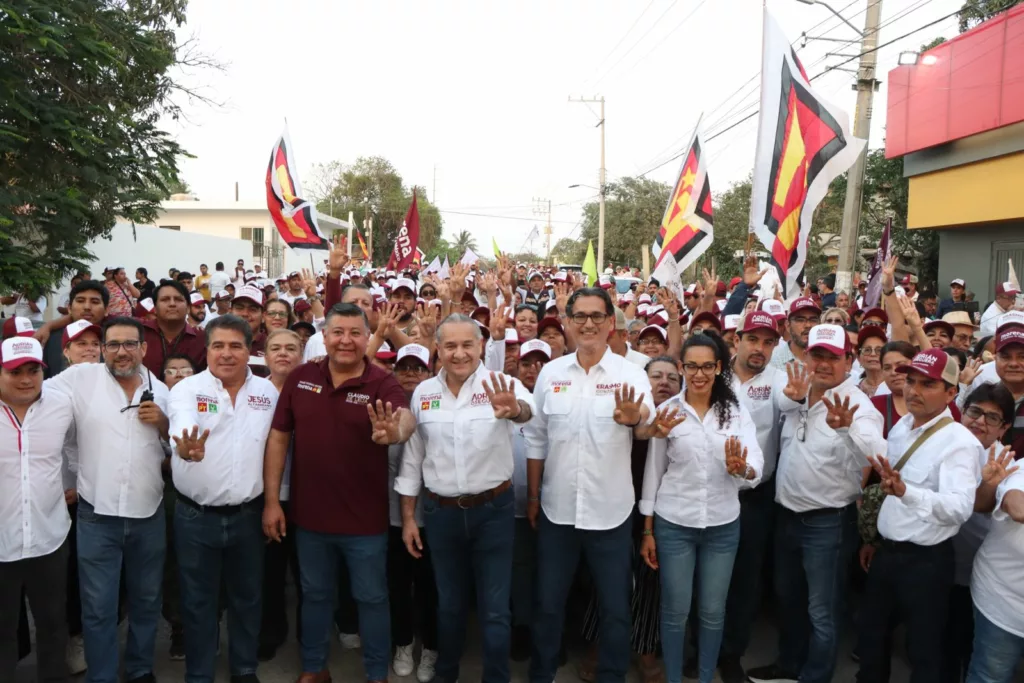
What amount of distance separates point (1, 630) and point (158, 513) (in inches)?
32.8

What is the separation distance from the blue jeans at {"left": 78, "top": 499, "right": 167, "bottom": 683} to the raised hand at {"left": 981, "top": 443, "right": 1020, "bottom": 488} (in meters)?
3.99

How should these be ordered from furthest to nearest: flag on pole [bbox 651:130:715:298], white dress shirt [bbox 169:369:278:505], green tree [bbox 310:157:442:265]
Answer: green tree [bbox 310:157:442:265] → flag on pole [bbox 651:130:715:298] → white dress shirt [bbox 169:369:278:505]

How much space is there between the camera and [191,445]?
12.0ft

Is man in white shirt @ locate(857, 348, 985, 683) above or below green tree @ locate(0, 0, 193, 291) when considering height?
below

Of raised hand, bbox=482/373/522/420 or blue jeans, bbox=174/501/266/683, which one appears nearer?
raised hand, bbox=482/373/522/420

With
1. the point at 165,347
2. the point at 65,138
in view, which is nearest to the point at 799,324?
the point at 165,347

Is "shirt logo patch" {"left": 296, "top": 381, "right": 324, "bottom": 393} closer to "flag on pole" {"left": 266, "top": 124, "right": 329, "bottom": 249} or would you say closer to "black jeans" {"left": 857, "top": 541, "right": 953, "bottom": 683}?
"black jeans" {"left": 857, "top": 541, "right": 953, "bottom": 683}

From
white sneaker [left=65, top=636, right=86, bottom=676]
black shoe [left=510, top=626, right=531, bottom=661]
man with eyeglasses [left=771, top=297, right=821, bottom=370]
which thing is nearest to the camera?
white sneaker [left=65, top=636, right=86, bottom=676]

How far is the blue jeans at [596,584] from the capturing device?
3.91m

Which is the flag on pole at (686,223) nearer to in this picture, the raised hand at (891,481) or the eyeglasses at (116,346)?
the raised hand at (891,481)

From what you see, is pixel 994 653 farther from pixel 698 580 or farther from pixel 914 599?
pixel 698 580

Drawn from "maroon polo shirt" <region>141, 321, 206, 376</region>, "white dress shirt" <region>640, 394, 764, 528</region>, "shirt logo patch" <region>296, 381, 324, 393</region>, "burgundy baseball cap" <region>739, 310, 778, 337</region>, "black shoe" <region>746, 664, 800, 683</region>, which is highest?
"burgundy baseball cap" <region>739, 310, 778, 337</region>

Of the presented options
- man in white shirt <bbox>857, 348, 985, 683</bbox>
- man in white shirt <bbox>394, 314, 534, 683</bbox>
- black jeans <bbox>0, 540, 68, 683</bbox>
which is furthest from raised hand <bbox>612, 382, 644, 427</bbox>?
black jeans <bbox>0, 540, 68, 683</bbox>

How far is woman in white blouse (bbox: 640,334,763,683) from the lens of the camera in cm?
390
